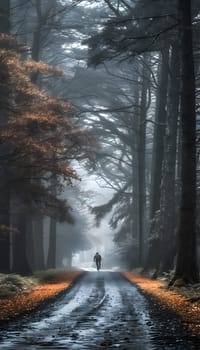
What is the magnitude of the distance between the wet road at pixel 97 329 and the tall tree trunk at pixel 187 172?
5.16 m

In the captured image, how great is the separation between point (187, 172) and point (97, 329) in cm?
1071

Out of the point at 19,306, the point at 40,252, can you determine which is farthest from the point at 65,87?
the point at 19,306

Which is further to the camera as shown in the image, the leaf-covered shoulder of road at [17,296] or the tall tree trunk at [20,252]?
the tall tree trunk at [20,252]

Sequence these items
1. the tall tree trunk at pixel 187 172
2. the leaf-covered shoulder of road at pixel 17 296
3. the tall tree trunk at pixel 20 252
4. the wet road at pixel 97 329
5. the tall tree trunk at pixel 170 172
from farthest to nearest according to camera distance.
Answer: the tall tree trunk at pixel 20 252 < the tall tree trunk at pixel 170 172 < the tall tree trunk at pixel 187 172 < the leaf-covered shoulder of road at pixel 17 296 < the wet road at pixel 97 329

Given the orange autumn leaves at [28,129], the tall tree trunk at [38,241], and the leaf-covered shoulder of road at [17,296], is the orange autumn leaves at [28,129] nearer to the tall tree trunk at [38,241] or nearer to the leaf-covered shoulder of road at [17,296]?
the leaf-covered shoulder of road at [17,296]

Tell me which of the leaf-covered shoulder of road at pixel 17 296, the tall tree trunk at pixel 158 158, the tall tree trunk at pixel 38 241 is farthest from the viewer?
the tall tree trunk at pixel 38 241

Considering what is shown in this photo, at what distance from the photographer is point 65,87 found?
42594 mm

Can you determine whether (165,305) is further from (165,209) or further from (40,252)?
(40,252)

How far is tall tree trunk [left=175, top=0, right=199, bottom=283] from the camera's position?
1978cm

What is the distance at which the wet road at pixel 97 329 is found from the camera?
8.31 m

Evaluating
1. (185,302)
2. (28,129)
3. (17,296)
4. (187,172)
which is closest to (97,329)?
(185,302)

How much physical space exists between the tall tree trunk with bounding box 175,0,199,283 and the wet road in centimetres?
516

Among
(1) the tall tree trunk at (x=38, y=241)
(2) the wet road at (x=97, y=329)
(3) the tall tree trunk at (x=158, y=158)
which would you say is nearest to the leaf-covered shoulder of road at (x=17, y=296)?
(2) the wet road at (x=97, y=329)

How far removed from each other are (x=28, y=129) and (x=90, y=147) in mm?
10163
